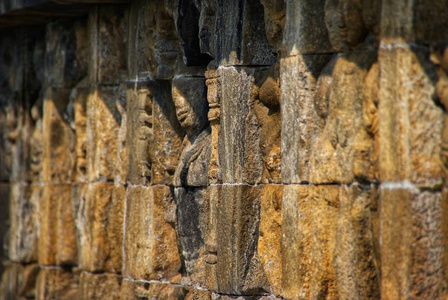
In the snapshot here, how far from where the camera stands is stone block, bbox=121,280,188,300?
389 inches

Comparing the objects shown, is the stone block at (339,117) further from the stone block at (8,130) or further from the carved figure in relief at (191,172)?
the stone block at (8,130)

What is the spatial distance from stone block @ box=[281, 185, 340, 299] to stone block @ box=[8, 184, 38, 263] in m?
6.40

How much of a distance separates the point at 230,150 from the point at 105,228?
125 inches

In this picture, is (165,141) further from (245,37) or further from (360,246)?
(360,246)

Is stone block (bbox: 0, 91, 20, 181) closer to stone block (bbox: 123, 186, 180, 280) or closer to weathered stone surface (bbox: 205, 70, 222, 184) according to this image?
stone block (bbox: 123, 186, 180, 280)

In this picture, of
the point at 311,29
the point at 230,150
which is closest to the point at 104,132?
the point at 230,150

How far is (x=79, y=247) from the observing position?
12.0 m

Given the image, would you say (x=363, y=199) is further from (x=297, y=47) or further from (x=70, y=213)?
(x=70, y=213)

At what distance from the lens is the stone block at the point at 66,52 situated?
12305mm

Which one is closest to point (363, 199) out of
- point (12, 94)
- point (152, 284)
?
point (152, 284)

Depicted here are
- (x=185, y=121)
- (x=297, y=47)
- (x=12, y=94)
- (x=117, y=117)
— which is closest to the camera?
(x=297, y=47)

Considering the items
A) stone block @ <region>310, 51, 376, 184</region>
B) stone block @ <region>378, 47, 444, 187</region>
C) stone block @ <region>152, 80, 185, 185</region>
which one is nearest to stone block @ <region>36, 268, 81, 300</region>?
stone block @ <region>152, 80, 185, 185</region>

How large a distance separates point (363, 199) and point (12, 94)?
8.50m

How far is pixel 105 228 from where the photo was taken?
11297mm
